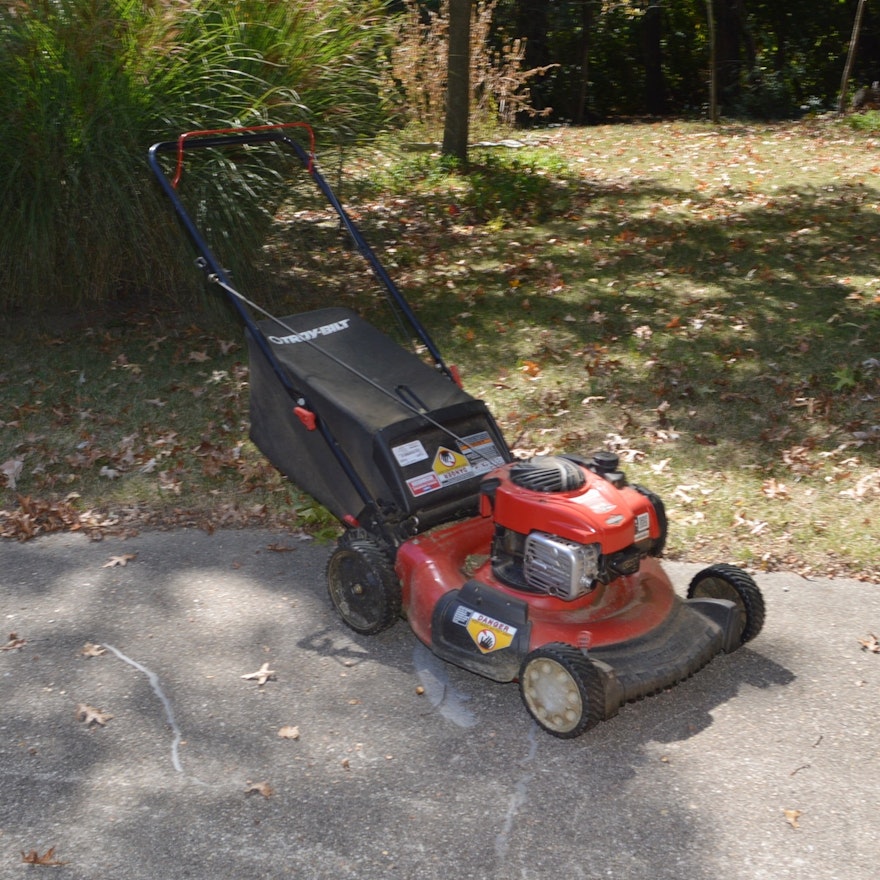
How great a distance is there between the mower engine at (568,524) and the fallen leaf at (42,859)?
1.91 m

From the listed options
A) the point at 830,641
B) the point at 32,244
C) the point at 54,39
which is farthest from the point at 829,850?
the point at 54,39

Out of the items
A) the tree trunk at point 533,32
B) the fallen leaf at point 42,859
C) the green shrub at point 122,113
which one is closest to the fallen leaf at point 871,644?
the fallen leaf at point 42,859

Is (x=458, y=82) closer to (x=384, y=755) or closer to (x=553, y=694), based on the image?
(x=553, y=694)

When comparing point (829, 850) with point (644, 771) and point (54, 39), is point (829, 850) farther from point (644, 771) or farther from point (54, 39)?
point (54, 39)

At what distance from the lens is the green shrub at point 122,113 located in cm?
741

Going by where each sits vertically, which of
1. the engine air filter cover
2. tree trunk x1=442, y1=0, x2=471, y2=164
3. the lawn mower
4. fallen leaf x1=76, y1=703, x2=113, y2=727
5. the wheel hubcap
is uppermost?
tree trunk x1=442, y1=0, x2=471, y2=164

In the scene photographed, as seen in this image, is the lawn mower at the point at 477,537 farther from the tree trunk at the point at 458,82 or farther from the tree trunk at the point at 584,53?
the tree trunk at the point at 584,53

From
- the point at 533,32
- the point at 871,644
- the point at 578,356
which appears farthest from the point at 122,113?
the point at 533,32

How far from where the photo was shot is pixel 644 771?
13.0 ft

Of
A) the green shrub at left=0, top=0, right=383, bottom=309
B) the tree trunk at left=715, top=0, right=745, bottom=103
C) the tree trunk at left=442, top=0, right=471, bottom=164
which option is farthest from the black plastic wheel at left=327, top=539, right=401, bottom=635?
the tree trunk at left=715, top=0, right=745, bottom=103

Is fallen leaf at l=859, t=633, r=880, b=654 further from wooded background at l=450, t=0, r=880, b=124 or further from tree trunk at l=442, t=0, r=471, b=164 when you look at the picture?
wooded background at l=450, t=0, r=880, b=124

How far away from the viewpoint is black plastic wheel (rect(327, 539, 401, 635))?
4.73m

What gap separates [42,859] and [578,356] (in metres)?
5.07

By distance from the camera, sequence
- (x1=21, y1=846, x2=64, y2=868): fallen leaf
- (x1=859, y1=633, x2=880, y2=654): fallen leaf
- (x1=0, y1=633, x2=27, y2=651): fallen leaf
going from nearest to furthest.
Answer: (x1=21, y1=846, x2=64, y2=868): fallen leaf, (x1=859, y1=633, x2=880, y2=654): fallen leaf, (x1=0, y1=633, x2=27, y2=651): fallen leaf
